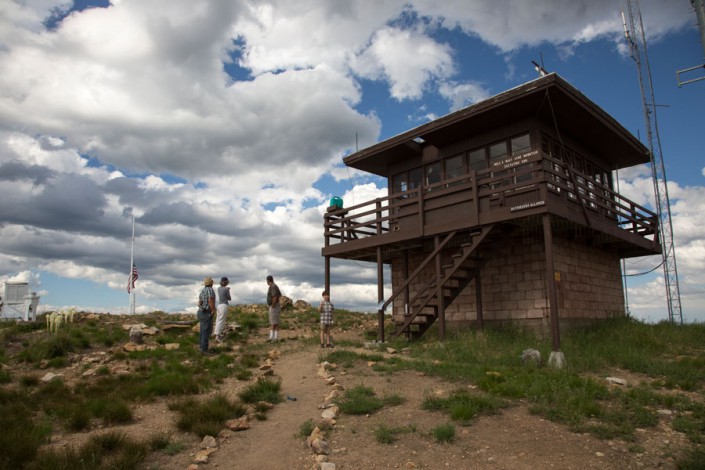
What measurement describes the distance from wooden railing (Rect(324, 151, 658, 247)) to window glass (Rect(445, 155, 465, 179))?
0.74 m

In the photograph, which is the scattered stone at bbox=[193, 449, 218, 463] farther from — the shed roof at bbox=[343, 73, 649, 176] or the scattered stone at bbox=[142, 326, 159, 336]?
the shed roof at bbox=[343, 73, 649, 176]

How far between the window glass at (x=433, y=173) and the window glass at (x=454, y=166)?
407 mm

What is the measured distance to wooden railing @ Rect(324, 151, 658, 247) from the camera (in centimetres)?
1352

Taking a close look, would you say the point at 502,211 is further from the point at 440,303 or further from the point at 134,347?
the point at 134,347

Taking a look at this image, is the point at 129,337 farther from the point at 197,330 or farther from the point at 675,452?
the point at 675,452

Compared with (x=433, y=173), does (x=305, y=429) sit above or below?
below

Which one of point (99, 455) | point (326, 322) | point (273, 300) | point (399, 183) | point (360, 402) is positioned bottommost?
point (99, 455)

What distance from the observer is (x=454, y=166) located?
17656 mm

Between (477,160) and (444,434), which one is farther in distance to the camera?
(477,160)

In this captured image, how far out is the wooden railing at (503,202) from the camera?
13.5 m

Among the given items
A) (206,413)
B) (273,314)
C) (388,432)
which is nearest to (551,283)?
(388,432)

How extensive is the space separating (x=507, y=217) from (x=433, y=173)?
5044 mm

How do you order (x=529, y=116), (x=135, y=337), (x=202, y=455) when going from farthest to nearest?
(x=529, y=116), (x=135, y=337), (x=202, y=455)

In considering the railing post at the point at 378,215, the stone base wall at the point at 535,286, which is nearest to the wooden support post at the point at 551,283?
the stone base wall at the point at 535,286
